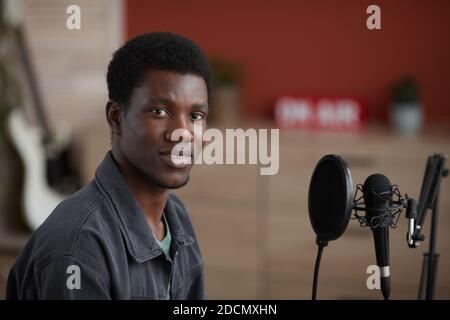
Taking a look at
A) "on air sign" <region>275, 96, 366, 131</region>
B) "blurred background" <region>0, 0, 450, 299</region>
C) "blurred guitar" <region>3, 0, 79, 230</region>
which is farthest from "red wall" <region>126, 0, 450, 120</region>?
"blurred guitar" <region>3, 0, 79, 230</region>

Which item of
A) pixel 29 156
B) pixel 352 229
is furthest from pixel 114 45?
pixel 352 229

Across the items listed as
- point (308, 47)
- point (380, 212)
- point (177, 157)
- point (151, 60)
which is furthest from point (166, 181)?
point (308, 47)

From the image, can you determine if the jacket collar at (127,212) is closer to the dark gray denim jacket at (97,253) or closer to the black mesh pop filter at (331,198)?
the dark gray denim jacket at (97,253)

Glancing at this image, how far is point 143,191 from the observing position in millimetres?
893

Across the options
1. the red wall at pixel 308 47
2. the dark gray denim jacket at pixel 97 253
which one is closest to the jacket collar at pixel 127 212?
the dark gray denim jacket at pixel 97 253

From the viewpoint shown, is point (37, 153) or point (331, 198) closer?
point (331, 198)

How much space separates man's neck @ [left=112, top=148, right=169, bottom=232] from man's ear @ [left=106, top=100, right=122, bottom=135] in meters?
0.04

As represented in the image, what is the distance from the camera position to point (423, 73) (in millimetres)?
2801

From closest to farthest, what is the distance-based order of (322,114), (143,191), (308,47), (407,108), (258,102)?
(143,191) < (407,108) < (322,114) < (308,47) < (258,102)

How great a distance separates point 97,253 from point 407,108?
6.54 feet

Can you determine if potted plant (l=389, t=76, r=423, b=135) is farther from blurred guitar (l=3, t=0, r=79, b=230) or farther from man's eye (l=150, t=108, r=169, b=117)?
man's eye (l=150, t=108, r=169, b=117)

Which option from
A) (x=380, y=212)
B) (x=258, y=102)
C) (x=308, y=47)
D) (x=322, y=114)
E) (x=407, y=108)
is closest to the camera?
(x=380, y=212)

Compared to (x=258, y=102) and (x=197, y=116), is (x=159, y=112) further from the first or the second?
(x=258, y=102)

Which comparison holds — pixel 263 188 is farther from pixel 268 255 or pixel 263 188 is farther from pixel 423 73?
pixel 423 73
